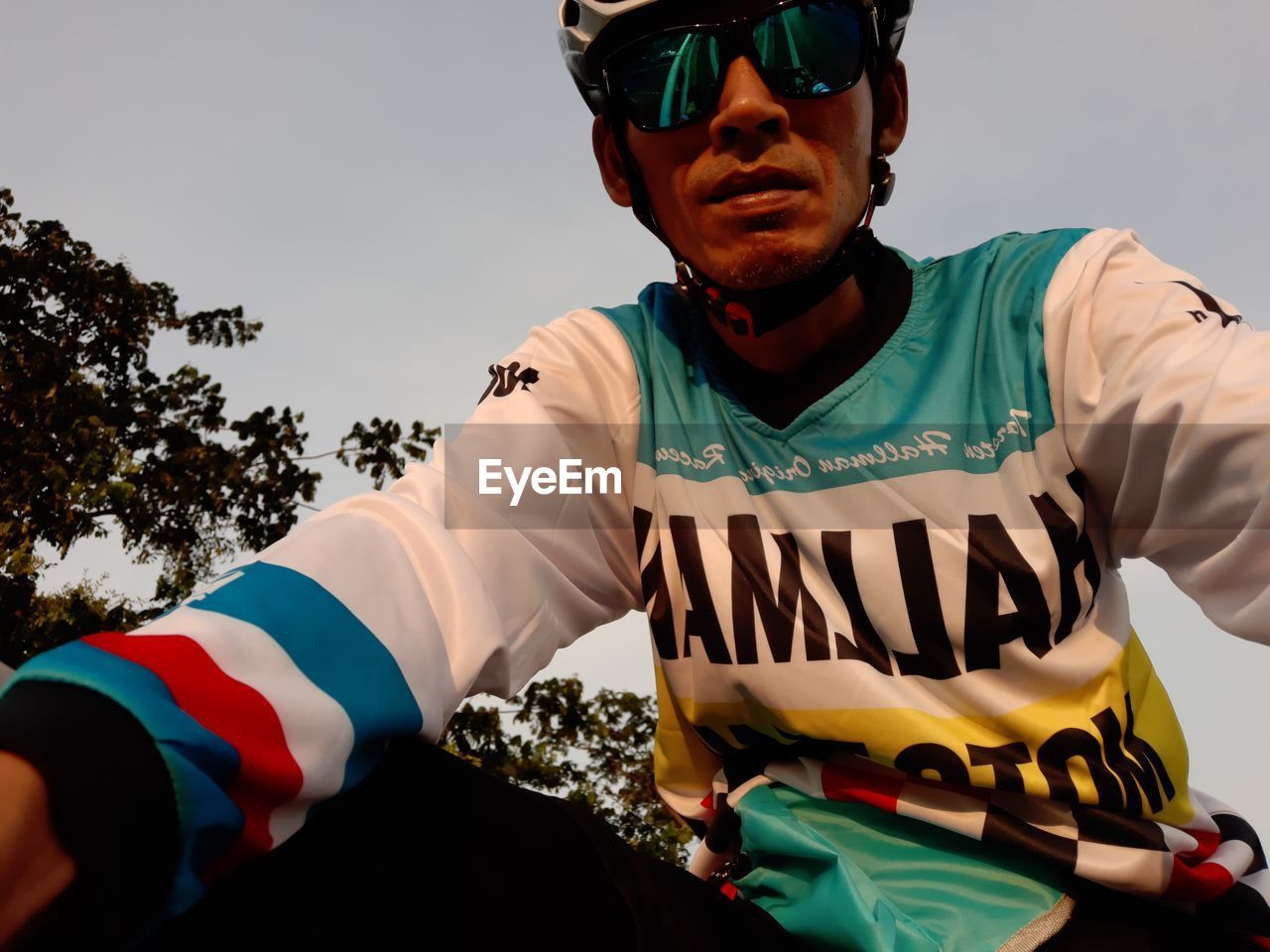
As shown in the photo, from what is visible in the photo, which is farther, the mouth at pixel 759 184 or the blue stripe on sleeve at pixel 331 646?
the mouth at pixel 759 184

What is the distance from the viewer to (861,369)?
2.48 m

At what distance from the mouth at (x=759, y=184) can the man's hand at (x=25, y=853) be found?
1903 millimetres

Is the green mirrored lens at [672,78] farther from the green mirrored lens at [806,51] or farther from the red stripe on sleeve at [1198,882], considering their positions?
the red stripe on sleeve at [1198,882]

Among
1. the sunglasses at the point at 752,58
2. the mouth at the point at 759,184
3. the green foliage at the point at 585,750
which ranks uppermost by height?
the sunglasses at the point at 752,58

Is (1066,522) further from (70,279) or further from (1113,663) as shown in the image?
(70,279)

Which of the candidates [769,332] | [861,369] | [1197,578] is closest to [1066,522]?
[1197,578]

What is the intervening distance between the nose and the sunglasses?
18 mm

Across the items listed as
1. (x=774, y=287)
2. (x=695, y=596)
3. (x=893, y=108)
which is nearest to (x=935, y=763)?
(x=695, y=596)

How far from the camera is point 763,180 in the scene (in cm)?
256

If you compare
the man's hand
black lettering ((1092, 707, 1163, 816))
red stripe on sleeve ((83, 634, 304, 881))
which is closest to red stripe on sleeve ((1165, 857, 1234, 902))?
black lettering ((1092, 707, 1163, 816))

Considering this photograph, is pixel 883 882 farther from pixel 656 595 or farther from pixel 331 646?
pixel 331 646

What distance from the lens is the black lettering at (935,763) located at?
6.79 ft

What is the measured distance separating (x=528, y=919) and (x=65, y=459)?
24.3 ft

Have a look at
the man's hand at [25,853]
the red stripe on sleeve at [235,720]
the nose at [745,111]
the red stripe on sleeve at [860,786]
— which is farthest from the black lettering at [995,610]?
the man's hand at [25,853]
